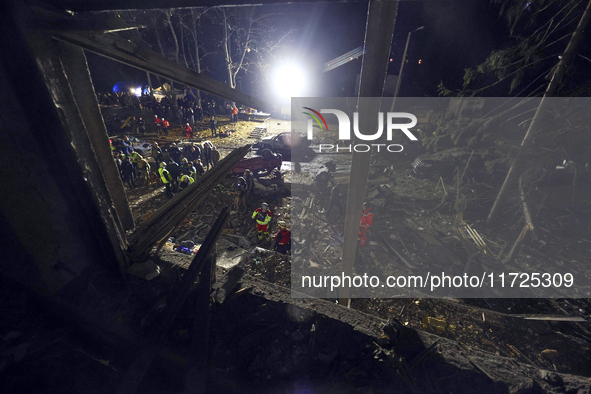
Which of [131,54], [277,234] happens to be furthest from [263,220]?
[131,54]

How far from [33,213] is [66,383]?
1563 millimetres

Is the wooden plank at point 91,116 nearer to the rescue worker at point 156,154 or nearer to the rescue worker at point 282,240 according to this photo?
the rescue worker at point 282,240

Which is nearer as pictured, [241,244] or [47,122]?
[47,122]

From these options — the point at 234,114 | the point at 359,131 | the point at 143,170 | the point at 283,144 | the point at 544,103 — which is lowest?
the point at 143,170

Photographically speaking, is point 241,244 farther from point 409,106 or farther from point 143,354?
point 409,106

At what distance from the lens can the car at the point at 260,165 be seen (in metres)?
13.2

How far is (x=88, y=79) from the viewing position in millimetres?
2104

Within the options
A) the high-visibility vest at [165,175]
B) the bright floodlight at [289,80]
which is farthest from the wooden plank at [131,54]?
the bright floodlight at [289,80]

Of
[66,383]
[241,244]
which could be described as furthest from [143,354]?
[241,244]

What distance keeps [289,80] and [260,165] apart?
23.3 meters

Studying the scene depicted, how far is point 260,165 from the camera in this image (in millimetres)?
13453

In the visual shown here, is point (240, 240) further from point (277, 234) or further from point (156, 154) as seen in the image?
point (156, 154)

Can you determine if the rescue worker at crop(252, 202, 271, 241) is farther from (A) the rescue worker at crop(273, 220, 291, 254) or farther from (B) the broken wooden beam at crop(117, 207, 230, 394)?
(B) the broken wooden beam at crop(117, 207, 230, 394)

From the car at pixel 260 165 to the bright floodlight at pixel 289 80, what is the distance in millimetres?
20981
